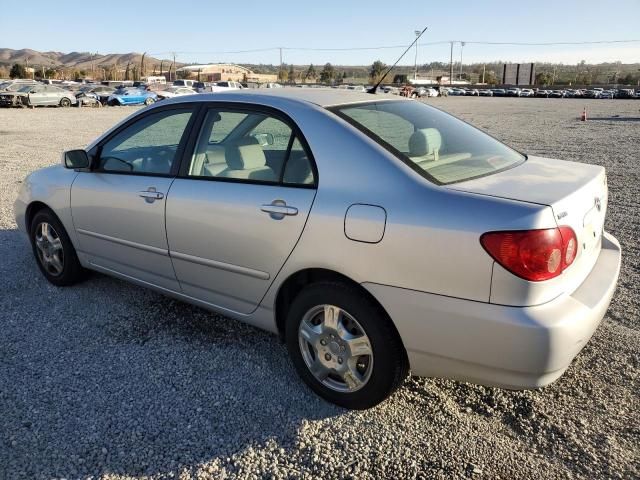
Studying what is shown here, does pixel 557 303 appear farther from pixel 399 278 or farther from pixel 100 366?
pixel 100 366

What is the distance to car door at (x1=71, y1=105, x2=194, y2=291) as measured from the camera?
359 centimetres

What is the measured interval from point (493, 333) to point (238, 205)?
1.56 meters

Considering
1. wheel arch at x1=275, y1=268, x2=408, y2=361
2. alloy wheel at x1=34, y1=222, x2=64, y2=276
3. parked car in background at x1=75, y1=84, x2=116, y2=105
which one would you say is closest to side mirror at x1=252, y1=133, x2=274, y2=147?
wheel arch at x1=275, y1=268, x2=408, y2=361

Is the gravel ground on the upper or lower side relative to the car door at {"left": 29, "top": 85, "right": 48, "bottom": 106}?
lower

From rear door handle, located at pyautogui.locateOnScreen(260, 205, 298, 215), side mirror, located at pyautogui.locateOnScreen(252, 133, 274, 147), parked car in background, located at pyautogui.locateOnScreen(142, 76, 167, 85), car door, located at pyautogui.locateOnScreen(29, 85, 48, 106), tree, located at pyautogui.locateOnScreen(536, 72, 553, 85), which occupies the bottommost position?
rear door handle, located at pyautogui.locateOnScreen(260, 205, 298, 215)

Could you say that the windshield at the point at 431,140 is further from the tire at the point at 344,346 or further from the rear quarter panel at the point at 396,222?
the tire at the point at 344,346

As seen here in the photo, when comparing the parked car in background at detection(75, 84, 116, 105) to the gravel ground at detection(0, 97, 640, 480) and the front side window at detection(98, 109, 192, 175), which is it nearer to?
the front side window at detection(98, 109, 192, 175)

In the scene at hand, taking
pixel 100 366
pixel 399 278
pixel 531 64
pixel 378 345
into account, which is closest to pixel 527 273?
pixel 399 278

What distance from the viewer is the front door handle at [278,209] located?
9.39 ft

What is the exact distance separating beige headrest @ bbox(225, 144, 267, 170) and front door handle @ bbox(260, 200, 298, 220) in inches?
15.1

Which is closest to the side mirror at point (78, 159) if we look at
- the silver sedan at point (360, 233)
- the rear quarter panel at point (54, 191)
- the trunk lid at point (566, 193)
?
the silver sedan at point (360, 233)

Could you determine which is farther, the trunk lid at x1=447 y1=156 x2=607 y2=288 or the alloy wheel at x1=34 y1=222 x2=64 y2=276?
the alloy wheel at x1=34 y1=222 x2=64 y2=276

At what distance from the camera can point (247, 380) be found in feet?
10.5

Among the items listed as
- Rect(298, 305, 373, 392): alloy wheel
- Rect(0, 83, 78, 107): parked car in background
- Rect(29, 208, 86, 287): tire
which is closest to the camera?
Rect(298, 305, 373, 392): alloy wheel
